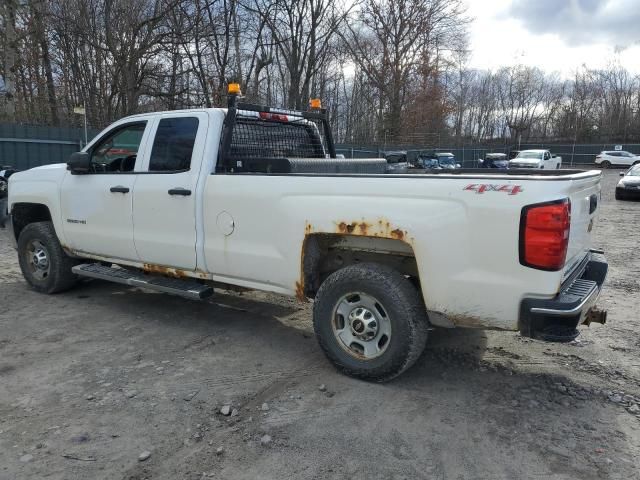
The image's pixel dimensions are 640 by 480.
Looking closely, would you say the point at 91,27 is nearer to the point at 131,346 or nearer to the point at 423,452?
the point at 131,346

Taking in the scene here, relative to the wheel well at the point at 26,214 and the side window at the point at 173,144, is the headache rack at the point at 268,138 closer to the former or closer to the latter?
the side window at the point at 173,144

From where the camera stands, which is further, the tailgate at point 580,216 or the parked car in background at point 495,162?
the parked car in background at point 495,162

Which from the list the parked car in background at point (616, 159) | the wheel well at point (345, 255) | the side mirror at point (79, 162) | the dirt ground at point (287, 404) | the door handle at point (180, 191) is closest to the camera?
the dirt ground at point (287, 404)

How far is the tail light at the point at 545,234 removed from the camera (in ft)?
10.0

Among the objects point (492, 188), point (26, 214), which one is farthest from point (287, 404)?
point (26, 214)

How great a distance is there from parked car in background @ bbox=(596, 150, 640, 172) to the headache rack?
44750mm

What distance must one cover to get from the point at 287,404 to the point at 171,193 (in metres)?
2.20

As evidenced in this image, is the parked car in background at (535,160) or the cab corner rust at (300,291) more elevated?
the parked car in background at (535,160)

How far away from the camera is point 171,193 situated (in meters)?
4.69

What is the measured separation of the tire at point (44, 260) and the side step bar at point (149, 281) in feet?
0.99

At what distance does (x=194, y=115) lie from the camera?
15.8 ft

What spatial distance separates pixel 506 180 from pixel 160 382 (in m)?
2.78

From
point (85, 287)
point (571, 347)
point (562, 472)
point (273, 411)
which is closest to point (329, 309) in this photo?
point (273, 411)

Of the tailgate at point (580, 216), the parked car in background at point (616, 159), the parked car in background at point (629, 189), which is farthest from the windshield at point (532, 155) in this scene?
the tailgate at point (580, 216)
